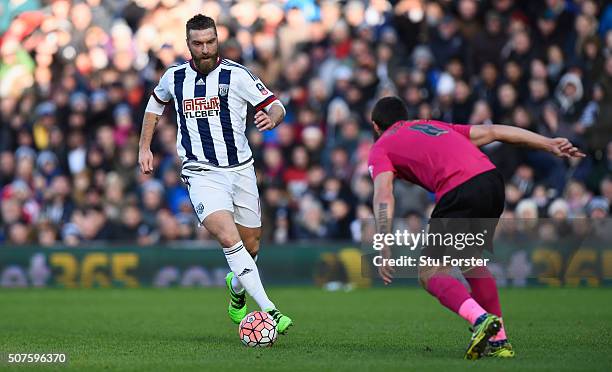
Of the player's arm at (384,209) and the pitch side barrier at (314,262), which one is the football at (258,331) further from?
the pitch side barrier at (314,262)

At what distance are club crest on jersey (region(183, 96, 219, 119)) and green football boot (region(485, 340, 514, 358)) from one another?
11.2 feet

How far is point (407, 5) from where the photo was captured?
2072 centimetres

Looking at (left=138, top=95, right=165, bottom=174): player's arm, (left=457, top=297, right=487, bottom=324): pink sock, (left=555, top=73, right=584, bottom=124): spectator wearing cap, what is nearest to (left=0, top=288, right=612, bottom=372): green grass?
(left=457, top=297, right=487, bottom=324): pink sock

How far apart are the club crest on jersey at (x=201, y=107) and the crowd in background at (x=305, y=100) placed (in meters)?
7.92

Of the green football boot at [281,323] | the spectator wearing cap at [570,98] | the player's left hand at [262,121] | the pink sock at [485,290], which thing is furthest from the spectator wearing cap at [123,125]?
the pink sock at [485,290]

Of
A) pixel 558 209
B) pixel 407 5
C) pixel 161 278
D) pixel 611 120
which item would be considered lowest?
pixel 161 278

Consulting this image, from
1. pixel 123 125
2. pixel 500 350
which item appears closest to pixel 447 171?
pixel 500 350

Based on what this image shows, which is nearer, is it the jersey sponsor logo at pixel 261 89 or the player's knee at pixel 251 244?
the jersey sponsor logo at pixel 261 89

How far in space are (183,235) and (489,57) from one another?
6007 millimetres

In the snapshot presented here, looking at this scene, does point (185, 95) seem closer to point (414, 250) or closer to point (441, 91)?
point (414, 250)

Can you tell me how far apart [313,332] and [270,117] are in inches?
→ 87.7

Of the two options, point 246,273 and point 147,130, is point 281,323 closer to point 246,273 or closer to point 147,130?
point 246,273

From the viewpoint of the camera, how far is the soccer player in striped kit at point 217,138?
33.1 feet

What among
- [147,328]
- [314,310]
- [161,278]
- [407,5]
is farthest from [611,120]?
[147,328]
